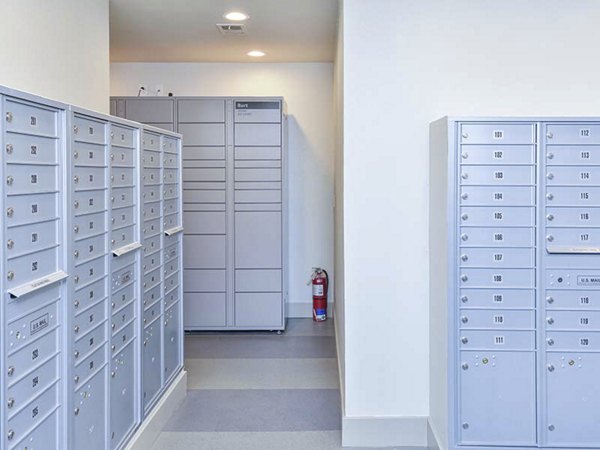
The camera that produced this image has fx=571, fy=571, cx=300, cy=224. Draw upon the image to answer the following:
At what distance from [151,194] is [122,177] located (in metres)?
0.40

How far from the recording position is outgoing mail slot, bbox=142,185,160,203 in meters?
2.68

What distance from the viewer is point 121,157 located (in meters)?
2.37

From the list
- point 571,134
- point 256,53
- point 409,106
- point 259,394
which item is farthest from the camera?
point 256,53

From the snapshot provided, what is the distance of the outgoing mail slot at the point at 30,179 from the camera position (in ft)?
4.82

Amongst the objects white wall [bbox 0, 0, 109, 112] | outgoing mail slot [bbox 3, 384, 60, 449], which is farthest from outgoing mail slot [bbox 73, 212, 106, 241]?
white wall [bbox 0, 0, 109, 112]

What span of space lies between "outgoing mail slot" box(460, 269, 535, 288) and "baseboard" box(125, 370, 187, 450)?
1566 millimetres

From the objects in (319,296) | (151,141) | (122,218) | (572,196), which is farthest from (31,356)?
(319,296)

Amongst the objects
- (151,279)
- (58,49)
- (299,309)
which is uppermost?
(58,49)

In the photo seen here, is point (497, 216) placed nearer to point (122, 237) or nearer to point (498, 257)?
point (498, 257)

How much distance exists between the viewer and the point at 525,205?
7.58ft

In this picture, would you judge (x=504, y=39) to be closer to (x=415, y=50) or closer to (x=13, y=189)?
(x=415, y=50)

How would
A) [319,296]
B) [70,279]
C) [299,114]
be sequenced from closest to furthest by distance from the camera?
[70,279]
[319,296]
[299,114]

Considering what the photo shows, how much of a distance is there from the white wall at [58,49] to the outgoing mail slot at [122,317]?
3.62 feet

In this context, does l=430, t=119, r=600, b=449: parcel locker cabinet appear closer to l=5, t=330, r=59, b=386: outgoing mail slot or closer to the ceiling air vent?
l=5, t=330, r=59, b=386: outgoing mail slot
